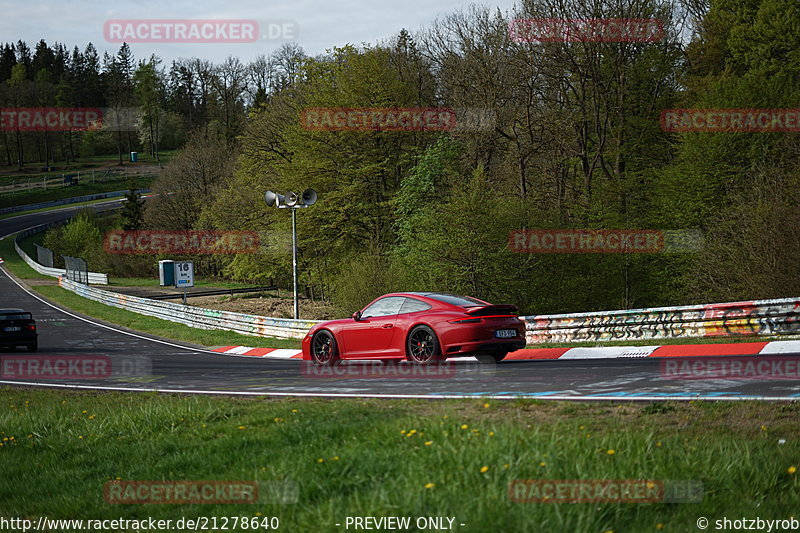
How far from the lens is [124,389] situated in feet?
44.8

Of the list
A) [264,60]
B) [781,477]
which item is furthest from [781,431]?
[264,60]

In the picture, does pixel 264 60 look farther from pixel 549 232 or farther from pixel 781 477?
pixel 781 477

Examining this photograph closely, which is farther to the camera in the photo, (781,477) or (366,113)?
(366,113)

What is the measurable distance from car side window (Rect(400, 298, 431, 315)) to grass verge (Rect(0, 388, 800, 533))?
14.1 feet

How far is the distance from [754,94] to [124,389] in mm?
32640

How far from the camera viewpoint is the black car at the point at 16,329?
23328mm

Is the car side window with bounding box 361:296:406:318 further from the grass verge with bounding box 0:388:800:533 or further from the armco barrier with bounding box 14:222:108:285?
the armco barrier with bounding box 14:222:108:285

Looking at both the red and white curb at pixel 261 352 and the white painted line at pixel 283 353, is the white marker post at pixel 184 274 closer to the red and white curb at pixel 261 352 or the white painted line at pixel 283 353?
the red and white curb at pixel 261 352

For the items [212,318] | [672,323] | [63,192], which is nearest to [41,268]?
[212,318]

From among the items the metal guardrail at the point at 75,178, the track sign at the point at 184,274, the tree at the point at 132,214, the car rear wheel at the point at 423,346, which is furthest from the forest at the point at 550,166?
the metal guardrail at the point at 75,178

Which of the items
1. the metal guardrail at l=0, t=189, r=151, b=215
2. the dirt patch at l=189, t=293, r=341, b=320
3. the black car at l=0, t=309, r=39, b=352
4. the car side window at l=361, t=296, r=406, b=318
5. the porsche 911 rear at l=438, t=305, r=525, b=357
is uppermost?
the metal guardrail at l=0, t=189, r=151, b=215

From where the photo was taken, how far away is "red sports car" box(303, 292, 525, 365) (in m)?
12.5

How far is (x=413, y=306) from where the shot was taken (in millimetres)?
13492

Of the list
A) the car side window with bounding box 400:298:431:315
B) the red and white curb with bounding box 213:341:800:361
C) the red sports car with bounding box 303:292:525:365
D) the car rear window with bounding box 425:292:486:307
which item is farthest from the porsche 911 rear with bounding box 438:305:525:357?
the red and white curb with bounding box 213:341:800:361
